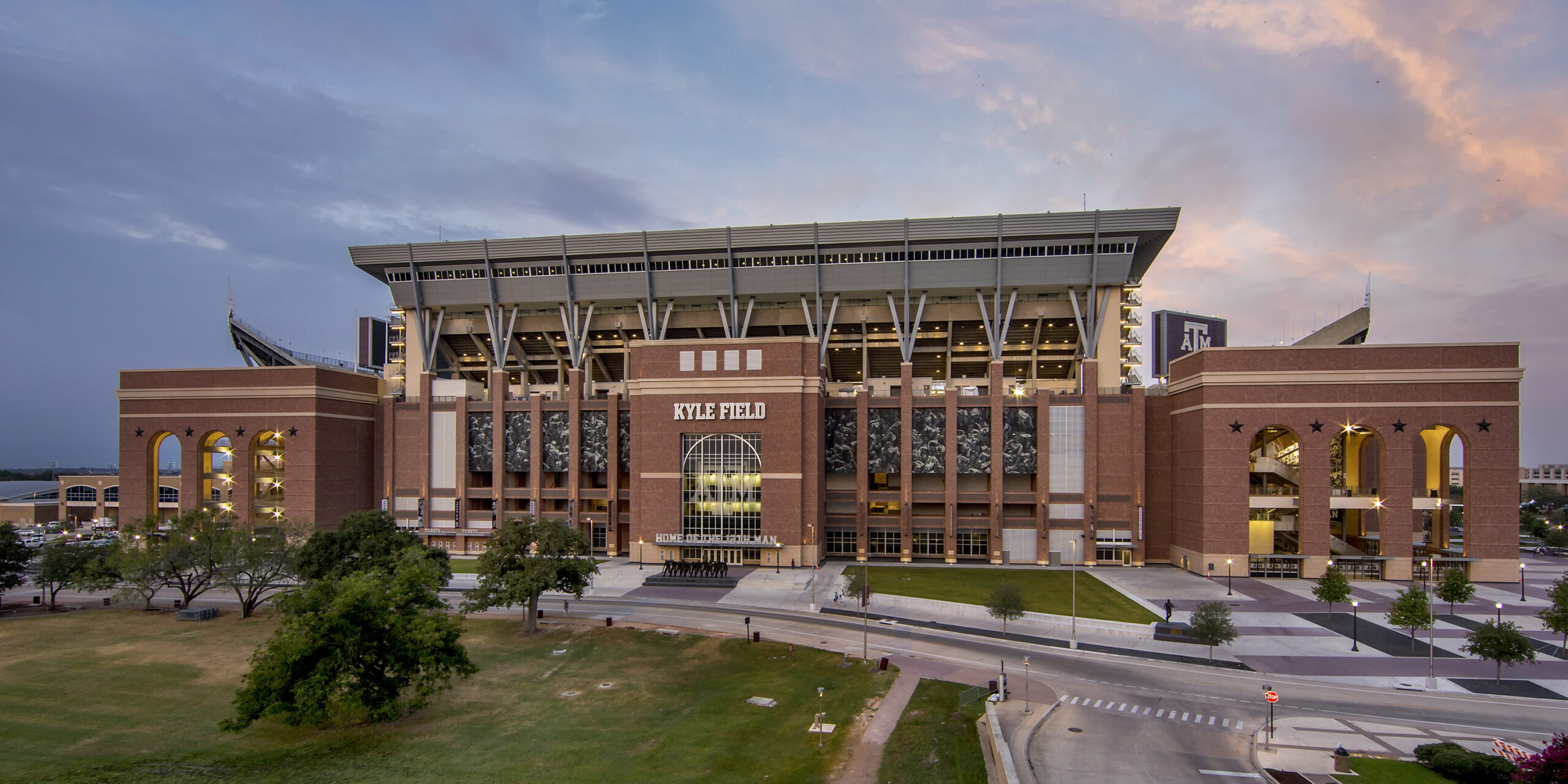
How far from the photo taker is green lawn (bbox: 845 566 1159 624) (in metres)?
54.0

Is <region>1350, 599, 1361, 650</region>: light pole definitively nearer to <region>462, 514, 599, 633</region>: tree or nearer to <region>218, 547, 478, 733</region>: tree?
<region>462, 514, 599, 633</region>: tree

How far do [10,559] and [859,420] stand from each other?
240 ft

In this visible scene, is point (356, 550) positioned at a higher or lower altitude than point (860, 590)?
higher

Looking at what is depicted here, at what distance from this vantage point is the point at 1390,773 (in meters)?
28.1

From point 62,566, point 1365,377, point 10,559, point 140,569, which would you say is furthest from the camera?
point 1365,377

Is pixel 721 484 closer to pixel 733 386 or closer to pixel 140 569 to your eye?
pixel 733 386

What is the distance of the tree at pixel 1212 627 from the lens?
41.1 m

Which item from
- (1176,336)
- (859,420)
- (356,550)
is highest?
(1176,336)

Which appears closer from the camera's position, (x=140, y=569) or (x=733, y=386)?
(x=140, y=569)

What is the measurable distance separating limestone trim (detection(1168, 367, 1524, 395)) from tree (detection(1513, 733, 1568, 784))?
46.7m

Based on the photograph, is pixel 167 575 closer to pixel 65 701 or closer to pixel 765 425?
pixel 65 701

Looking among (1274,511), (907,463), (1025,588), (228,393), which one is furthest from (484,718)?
(1274,511)

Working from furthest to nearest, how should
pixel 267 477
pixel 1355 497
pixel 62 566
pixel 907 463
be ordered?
1. pixel 267 477
2. pixel 907 463
3. pixel 1355 497
4. pixel 62 566

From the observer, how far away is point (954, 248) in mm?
87438
